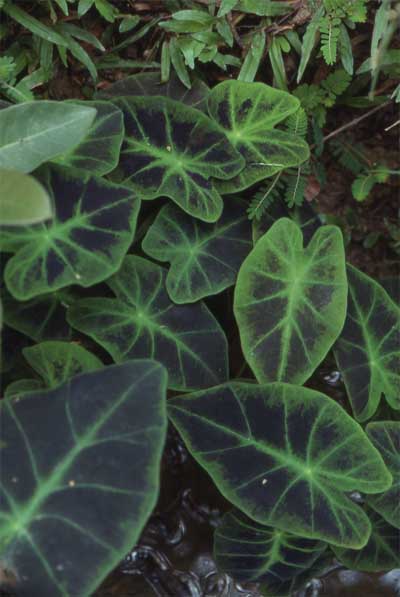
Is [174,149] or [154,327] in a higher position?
[174,149]

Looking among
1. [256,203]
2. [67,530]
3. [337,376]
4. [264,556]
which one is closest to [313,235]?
[256,203]

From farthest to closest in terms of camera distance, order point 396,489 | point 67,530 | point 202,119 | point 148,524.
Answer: point 148,524, point 202,119, point 396,489, point 67,530

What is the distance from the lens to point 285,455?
168 centimetres

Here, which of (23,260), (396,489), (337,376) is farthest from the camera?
(337,376)

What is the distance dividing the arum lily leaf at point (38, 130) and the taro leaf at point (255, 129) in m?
0.45

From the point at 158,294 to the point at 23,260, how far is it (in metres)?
0.36

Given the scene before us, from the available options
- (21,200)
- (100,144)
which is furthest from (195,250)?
(21,200)

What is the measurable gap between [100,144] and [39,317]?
435 mm

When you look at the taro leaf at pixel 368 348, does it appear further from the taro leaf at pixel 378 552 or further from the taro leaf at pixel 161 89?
the taro leaf at pixel 161 89

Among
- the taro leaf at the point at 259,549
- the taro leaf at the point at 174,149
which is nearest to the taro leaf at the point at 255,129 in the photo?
the taro leaf at the point at 174,149

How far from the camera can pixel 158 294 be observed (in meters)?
1.84

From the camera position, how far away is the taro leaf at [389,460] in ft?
5.80

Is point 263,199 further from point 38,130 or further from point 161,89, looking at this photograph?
point 38,130

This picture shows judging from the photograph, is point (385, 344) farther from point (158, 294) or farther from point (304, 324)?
point (158, 294)
